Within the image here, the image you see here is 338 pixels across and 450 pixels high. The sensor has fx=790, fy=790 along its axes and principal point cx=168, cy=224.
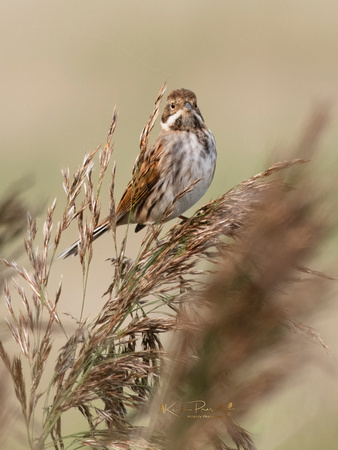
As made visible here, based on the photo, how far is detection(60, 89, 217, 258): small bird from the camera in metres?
2.73

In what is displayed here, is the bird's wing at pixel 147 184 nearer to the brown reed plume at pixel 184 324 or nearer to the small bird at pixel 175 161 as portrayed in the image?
the small bird at pixel 175 161

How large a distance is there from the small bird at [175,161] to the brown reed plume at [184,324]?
1014mm

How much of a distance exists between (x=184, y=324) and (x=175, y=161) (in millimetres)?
1478

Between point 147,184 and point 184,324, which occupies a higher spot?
point 184,324

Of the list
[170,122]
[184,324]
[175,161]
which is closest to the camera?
[184,324]

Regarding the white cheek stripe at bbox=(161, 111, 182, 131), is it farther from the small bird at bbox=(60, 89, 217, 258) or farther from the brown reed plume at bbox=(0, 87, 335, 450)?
the brown reed plume at bbox=(0, 87, 335, 450)

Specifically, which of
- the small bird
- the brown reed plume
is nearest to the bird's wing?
the small bird

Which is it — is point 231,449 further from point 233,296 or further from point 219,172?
point 219,172

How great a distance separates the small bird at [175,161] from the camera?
2.73 m

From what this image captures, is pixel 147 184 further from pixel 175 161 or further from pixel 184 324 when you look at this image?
pixel 184 324

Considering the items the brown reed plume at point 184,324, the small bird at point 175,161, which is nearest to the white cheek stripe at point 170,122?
the small bird at point 175,161

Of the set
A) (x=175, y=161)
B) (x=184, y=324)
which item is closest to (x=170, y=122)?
(x=175, y=161)

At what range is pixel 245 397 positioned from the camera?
1266 millimetres

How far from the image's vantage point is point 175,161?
2807 mm
